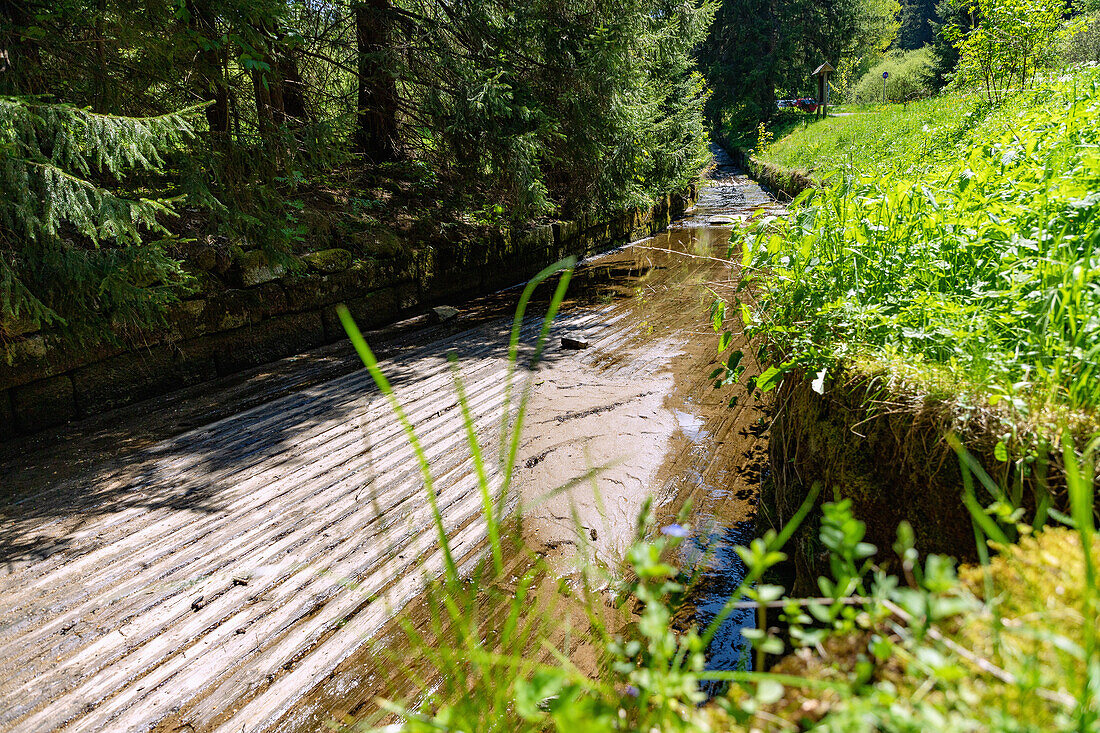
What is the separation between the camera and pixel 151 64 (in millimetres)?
5145

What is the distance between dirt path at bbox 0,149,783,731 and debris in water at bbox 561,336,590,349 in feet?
0.70

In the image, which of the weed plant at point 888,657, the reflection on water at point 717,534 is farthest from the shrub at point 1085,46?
the weed plant at point 888,657

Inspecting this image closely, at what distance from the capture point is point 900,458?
Answer: 2.00 m

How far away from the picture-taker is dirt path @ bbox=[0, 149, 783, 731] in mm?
2334

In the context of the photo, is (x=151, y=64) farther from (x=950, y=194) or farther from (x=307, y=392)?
(x=950, y=194)

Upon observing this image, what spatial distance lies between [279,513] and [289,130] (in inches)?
173

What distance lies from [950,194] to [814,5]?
1302 inches

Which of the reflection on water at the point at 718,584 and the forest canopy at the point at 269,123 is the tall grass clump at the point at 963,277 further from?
the forest canopy at the point at 269,123

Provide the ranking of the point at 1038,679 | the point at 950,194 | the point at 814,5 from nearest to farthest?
1. the point at 1038,679
2. the point at 950,194
3. the point at 814,5

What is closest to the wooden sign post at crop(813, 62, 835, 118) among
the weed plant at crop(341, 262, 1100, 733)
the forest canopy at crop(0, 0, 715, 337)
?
the forest canopy at crop(0, 0, 715, 337)

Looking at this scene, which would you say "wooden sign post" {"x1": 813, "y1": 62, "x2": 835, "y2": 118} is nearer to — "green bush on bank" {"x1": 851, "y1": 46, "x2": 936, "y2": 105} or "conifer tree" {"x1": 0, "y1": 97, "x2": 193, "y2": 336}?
"green bush on bank" {"x1": 851, "y1": 46, "x2": 936, "y2": 105}

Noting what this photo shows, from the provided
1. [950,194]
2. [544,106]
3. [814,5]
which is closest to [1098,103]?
[950,194]

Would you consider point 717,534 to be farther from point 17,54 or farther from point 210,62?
point 17,54

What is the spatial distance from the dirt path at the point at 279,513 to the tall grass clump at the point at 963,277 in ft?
3.99
